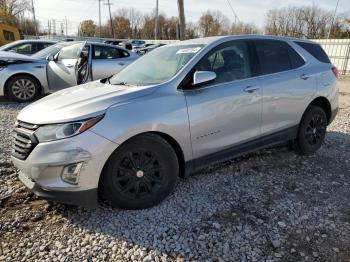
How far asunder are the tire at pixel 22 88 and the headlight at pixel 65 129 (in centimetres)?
634

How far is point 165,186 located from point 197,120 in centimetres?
75

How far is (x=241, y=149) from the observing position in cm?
432

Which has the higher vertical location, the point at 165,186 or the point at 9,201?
the point at 165,186

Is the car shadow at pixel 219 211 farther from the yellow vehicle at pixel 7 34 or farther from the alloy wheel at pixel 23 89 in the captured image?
the yellow vehicle at pixel 7 34

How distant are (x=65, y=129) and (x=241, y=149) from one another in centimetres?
212

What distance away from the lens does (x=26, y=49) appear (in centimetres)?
1209

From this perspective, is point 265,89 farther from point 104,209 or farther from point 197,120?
point 104,209

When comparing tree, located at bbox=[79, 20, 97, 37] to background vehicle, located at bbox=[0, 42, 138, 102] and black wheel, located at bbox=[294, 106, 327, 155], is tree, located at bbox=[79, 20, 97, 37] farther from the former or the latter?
black wheel, located at bbox=[294, 106, 327, 155]

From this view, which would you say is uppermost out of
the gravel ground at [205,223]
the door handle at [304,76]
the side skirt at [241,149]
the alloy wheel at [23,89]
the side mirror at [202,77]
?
the side mirror at [202,77]

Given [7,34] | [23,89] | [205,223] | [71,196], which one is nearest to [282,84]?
[205,223]

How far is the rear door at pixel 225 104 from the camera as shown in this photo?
149 inches

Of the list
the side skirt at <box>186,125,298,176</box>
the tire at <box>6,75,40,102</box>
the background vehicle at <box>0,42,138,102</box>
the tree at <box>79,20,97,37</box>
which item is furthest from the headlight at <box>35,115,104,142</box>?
the tree at <box>79,20,97,37</box>

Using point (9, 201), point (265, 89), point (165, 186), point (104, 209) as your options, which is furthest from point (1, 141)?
point (265, 89)

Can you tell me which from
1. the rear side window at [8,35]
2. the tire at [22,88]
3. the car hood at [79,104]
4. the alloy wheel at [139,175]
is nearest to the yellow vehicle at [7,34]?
the rear side window at [8,35]
